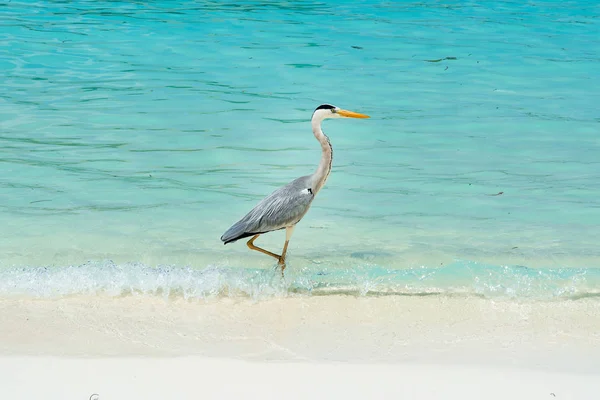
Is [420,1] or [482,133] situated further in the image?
[420,1]

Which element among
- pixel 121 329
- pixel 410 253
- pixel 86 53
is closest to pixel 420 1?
pixel 86 53

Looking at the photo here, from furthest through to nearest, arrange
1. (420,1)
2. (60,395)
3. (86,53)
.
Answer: (420,1) < (86,53) < (60,395)

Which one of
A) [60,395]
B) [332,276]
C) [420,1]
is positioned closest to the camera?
[60,395]

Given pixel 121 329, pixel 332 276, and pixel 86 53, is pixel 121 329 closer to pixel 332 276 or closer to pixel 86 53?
pixel 332 276

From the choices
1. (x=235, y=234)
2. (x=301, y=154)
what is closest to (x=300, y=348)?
(x=235, y=234)

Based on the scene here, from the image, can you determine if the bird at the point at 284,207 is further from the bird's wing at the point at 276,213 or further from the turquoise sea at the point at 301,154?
the turquoise sea at the point at 301,154

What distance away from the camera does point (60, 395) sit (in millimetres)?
3963

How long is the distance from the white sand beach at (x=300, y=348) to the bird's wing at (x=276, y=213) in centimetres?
52

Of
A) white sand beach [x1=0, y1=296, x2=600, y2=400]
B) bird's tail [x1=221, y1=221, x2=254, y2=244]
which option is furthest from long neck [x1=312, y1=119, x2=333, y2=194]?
white sand beach [x1=0, y1=296, x2=600, y2=400]

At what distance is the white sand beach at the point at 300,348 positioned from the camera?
13.4 feet

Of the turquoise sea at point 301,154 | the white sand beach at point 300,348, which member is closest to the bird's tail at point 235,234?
the turquoise sea at point 301,154

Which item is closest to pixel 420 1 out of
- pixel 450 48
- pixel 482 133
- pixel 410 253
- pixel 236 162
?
pixel 450 48

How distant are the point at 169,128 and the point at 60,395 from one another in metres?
6.14

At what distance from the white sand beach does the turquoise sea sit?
35 centimetres
